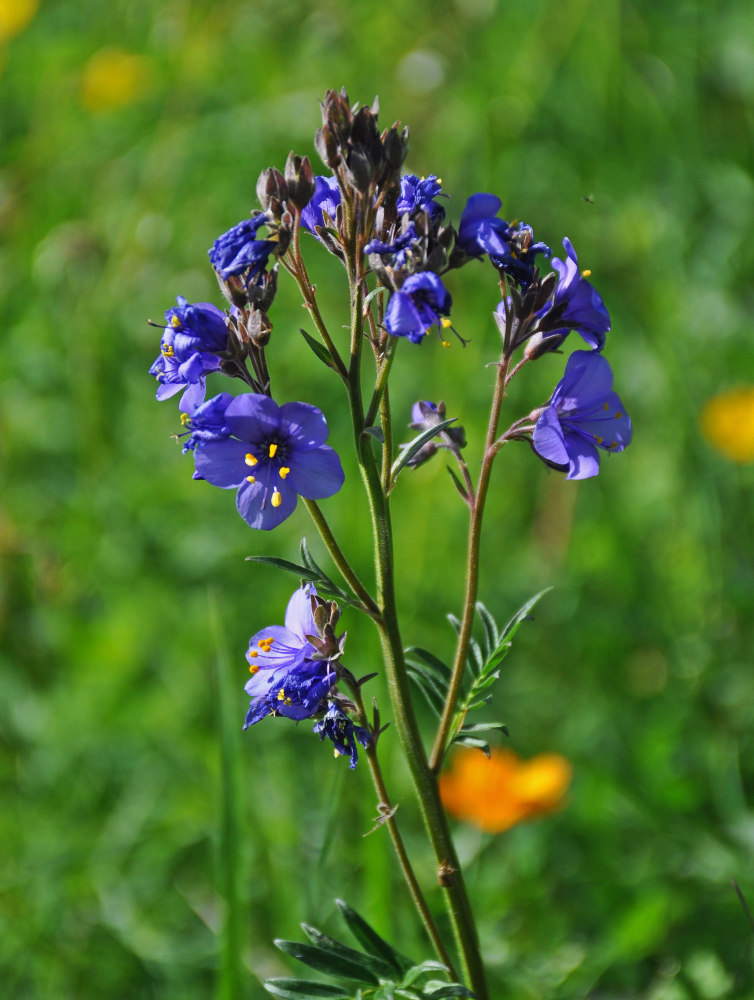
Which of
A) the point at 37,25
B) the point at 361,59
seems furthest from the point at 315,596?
the point at 37,25

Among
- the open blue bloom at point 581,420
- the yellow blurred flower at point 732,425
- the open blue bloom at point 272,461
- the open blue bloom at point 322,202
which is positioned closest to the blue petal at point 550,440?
the open blue bloom at point 581,420

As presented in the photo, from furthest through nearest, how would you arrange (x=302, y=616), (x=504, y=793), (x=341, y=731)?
1. (x=504, y=793)
2. (x=302, y=616)
3. (x=341, y=731)

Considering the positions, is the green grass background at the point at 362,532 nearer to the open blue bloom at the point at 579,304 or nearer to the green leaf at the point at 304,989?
the green leaf at the point at 304,989

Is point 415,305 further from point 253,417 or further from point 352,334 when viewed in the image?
point 253,417

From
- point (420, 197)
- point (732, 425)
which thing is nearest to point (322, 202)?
point (420, 197)

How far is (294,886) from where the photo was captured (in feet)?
9.57

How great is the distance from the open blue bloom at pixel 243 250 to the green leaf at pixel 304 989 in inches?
49.0

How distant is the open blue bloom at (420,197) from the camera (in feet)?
5.86

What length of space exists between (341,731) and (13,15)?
5538 mm

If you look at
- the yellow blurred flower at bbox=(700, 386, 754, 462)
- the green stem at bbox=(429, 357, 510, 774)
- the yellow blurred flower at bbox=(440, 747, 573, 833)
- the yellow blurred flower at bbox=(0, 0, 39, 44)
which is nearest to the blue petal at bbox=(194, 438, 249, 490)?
the green stem at bbox=(429, 357, 510, 774)

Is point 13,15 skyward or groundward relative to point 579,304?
skyward

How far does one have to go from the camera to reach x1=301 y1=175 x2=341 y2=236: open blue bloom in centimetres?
195

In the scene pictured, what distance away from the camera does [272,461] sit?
169cm

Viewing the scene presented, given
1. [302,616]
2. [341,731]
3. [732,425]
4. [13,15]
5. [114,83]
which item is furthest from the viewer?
[13,15]
